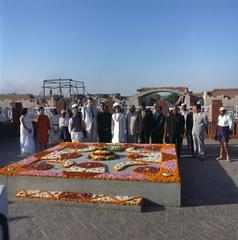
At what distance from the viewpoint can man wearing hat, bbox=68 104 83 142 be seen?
10.1m

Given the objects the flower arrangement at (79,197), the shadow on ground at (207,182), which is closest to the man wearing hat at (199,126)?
the shadow on ground at (207,182)

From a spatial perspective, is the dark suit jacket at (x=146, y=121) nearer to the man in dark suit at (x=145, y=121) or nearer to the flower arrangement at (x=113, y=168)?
the man in dark suit at (x=145, y=121)

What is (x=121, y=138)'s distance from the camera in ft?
33.5

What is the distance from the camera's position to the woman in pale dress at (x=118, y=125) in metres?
10.0

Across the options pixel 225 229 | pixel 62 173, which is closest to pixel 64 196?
pixel 62 173

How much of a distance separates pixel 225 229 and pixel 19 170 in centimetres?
395

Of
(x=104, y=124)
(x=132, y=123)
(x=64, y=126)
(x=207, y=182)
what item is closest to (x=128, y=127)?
(x=132, y=123)

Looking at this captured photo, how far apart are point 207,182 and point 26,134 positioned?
226 inches

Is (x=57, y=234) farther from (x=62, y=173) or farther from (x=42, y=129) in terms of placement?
(x=42, y=129)

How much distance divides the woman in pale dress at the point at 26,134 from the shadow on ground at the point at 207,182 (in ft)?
15.2

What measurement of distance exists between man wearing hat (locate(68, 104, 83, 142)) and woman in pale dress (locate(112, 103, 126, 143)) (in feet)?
3.31

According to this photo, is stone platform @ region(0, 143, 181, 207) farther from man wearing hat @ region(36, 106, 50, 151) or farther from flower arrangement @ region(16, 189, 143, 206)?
man wearing hat @ region(36, 106, 50, 151)

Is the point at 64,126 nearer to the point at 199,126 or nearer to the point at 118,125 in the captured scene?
the point at 118,125

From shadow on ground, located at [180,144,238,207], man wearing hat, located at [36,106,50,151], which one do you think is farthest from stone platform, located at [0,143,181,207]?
man wearing hat, located at [36,106,50,151]
